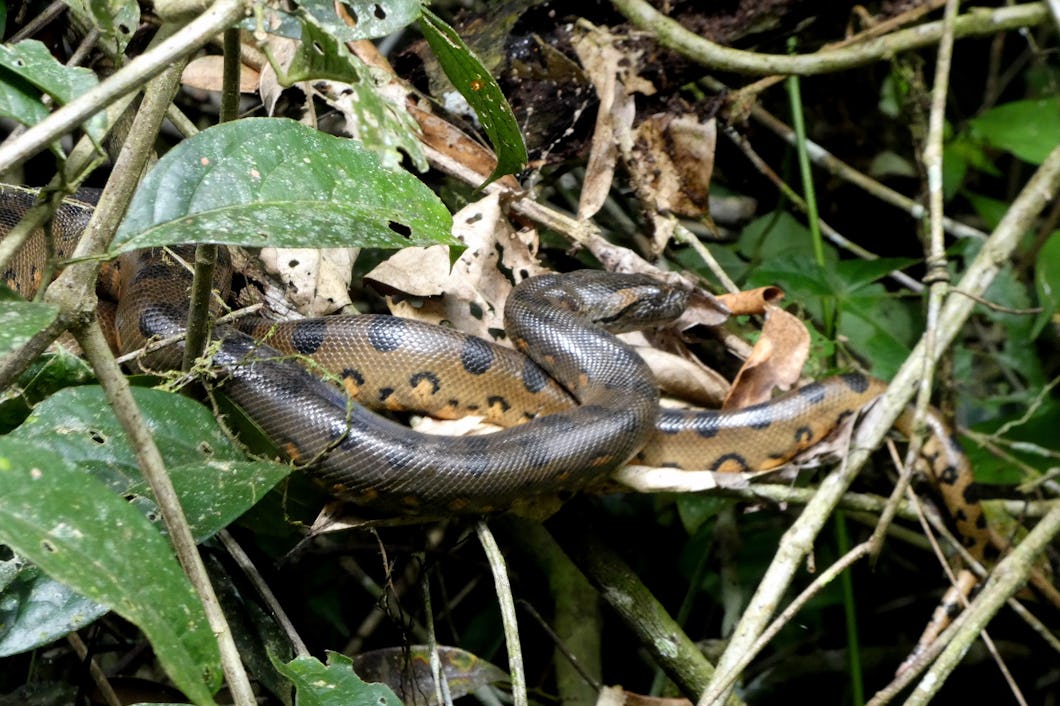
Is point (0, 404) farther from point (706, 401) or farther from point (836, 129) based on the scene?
point (836, 129)

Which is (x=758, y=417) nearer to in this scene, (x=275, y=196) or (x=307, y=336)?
(x=307, y=336)

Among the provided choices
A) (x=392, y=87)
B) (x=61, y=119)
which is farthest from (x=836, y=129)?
(x=61, y=119)

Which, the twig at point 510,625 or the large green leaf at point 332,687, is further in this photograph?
the twig at point 510,625

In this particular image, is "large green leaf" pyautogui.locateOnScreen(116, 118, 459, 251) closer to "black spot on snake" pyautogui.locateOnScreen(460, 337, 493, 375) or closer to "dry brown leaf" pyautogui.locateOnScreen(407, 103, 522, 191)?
"black spot on snake" pyautogui.locateOnScreen(460, 337, 493, 375)

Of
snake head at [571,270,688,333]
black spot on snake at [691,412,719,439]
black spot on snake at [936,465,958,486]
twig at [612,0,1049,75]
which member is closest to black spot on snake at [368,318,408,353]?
snake head at [571,270,688,333]

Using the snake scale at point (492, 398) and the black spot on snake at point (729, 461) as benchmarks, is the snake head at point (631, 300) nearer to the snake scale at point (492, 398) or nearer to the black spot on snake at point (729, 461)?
the snake scale at point (492, 398)

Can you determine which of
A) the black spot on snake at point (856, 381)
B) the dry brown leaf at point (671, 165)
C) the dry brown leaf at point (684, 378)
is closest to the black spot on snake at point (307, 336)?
the dry brown leaf at point (684, 378)

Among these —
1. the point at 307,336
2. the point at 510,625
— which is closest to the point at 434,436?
the point at 307,336
